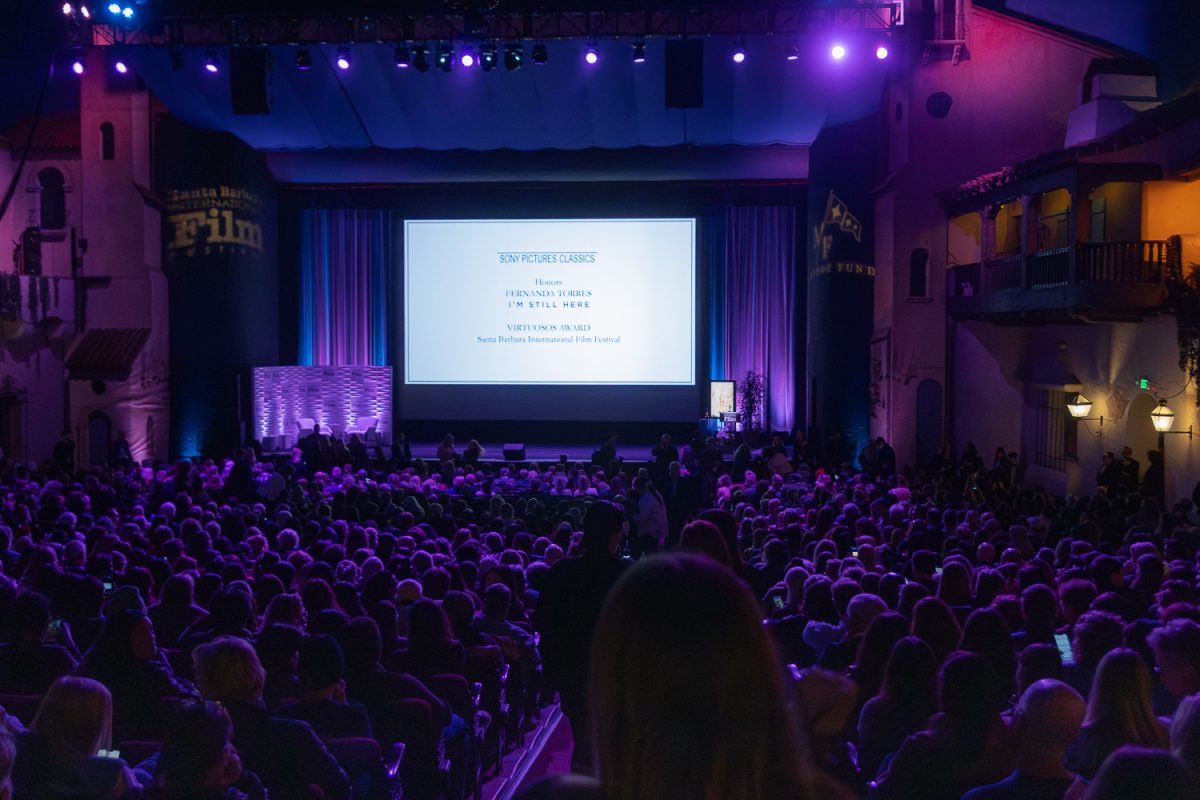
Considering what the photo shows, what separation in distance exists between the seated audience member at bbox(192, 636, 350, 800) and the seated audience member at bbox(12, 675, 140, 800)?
20.0 inches

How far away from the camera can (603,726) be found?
147 centimetres

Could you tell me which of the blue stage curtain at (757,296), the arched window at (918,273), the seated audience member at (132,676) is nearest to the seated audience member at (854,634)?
the seated audience member at (132,676)

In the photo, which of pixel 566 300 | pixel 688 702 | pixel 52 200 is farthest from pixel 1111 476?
pixel 52 200

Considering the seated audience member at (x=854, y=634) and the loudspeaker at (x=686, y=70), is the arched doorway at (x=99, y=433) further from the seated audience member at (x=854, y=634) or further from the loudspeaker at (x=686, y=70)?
the seated audience member at (x=854, y=634)

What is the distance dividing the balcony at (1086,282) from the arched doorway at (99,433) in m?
17.5

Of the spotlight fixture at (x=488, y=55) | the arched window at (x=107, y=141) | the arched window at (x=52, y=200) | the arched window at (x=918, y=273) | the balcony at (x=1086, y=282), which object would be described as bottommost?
the balcony at (x=1086, y=282)

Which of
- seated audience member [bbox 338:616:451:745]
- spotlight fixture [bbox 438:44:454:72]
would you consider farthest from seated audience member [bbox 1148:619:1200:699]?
spotlight fixture [bbox 438:44:454:72]

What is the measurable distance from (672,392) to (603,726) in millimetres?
22086

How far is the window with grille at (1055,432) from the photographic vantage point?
1836cm

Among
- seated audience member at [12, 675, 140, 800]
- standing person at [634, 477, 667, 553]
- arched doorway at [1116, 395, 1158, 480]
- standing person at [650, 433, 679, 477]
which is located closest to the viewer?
seated audience member at [12, 675, 140, 800]

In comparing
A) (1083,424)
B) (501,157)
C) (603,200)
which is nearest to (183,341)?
(501,157)

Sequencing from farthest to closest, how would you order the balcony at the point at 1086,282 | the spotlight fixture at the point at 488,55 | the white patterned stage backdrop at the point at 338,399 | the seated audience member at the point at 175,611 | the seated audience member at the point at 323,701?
1. the white patterned stage backdrop at the point at 338,399
2. the spotlight fixture at the point at 488,55
3. the balcony at the point at 1086,282
4. the seated audience member at the point at 175,611
5. the seated audience member at the point at 323,701

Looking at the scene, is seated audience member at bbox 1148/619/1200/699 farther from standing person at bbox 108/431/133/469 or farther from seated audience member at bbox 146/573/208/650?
standing person at bbox 108/431/133/469

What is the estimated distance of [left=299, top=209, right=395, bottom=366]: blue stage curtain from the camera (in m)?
24.4
